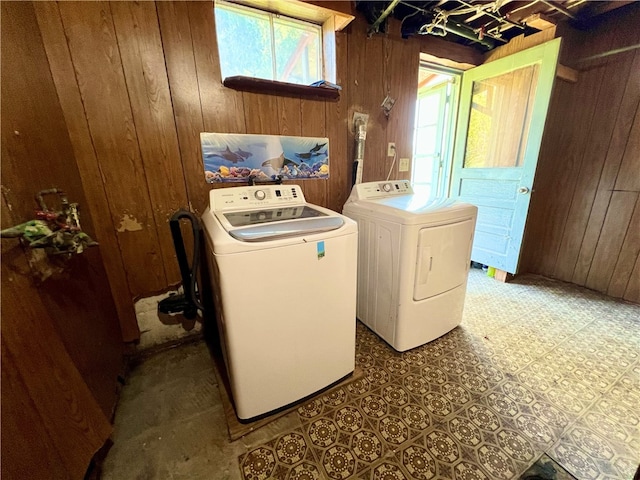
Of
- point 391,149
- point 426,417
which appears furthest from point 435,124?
point 426,417

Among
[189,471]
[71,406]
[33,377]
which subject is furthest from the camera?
[189,471]

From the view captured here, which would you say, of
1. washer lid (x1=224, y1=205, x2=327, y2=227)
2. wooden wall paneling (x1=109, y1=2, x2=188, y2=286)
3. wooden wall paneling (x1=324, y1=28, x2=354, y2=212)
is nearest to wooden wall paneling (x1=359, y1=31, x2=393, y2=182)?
wooden wall paneling (x1=324, y1=28, x2=354, y2=212)

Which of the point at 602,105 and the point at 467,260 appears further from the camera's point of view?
the point at 602,105

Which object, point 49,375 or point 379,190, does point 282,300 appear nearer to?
point 49,375

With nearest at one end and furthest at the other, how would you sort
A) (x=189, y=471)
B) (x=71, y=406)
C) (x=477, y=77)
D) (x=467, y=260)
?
(x=71, y=406), (x=189, y=471), (x=467, y=260), (x=477, y=77)

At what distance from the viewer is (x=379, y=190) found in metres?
1.89

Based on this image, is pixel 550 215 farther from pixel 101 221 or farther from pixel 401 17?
pixel 101 221

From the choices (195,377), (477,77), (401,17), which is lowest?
(195,377)

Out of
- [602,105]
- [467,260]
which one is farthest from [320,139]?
[602,105]

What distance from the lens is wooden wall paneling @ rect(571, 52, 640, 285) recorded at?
195cm

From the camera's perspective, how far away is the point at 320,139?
1813 millimetres

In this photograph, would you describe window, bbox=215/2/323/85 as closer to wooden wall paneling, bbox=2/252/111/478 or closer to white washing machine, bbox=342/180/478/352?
white washing machine, bbox=342/180/478/352

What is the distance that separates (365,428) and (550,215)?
9.35ft

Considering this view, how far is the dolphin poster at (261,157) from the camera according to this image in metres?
1.54
